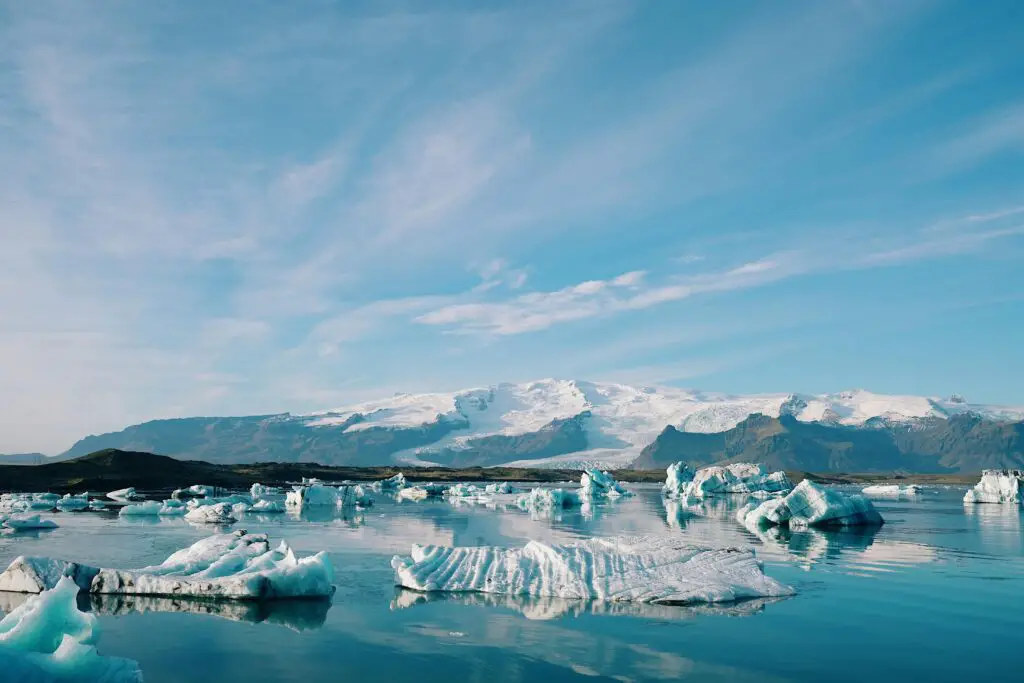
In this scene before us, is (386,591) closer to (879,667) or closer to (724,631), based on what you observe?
(724,631)

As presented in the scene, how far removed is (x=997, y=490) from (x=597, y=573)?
5785 centimetres

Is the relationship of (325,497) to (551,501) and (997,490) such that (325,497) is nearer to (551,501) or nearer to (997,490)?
(551,501)

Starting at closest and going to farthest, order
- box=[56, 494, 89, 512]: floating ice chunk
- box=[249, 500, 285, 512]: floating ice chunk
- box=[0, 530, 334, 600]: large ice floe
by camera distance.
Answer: box=[0, 530, 334, 600]: large ice floe < box=[249, 500, 285, 512]: floating ice chunk < box=[56, 494, 89, 512]: floating ice chunk

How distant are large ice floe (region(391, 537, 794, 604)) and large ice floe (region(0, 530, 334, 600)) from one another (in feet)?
7.11

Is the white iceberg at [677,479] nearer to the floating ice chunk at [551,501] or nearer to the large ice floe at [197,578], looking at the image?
the floating ice chunk at [551,501]

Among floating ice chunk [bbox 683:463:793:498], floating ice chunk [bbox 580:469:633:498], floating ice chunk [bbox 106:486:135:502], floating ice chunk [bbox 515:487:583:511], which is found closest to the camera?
floating ice chunk [bbox 106:486:135:502]

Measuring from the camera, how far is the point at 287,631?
40.0ft

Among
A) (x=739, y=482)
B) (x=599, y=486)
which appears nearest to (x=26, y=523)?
(x=599, y=486)

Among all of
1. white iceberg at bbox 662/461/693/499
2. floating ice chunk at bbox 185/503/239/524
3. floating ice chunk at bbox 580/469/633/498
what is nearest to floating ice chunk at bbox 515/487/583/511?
floating ice chunk at bbox 580/469/633/498

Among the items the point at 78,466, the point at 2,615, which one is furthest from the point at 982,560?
the point at 78,466

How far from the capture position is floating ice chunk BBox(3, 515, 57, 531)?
1143 inches

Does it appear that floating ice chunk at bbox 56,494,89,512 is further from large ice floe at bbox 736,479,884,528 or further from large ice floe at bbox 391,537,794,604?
large ice floe at bbox 736,479,884,528

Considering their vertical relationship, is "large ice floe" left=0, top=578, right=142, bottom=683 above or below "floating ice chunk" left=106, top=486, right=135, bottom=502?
above

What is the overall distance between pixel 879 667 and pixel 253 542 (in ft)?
43.0
